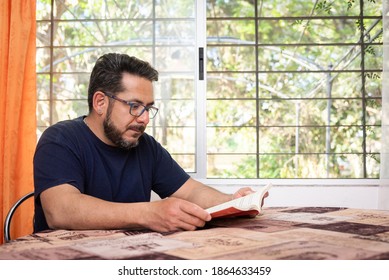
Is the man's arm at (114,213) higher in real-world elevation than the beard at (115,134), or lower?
lower

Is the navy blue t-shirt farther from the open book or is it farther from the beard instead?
the open book

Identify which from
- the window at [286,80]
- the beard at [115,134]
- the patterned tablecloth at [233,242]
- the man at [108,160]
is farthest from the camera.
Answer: the window at [286,80]

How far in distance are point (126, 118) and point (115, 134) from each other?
70 mm

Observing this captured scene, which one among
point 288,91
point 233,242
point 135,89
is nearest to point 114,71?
point 135,89

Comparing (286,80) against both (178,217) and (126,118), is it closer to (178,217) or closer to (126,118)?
(126,118)

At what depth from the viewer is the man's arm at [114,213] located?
48.2 inches

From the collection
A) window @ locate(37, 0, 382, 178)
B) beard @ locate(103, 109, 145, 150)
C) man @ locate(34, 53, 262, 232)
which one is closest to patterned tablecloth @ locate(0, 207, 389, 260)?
man @ locate(34, 53, 262, 232)

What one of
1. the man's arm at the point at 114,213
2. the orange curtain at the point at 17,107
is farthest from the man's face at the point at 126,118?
the orange curtain at the point at 17,107

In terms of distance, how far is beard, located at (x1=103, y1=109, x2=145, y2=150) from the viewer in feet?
5.74

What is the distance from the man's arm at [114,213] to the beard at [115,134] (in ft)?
1.16

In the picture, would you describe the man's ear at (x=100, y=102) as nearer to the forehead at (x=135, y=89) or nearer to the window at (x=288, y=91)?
the forehead at (x=135, y=89)

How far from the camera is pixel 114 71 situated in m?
1.79

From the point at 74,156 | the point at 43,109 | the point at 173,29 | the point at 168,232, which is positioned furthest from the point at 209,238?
the point at 43,109

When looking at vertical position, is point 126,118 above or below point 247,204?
above
